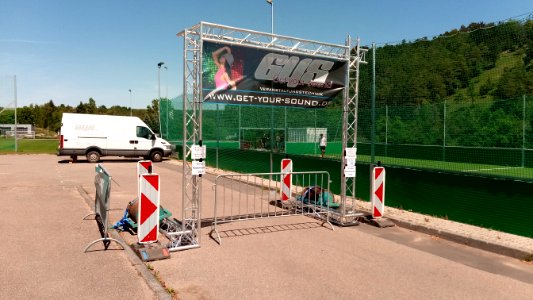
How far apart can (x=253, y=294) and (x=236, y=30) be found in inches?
173

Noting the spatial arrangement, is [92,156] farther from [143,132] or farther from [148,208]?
[148,208]

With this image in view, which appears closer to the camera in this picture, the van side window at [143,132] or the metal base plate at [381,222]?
the metal base plate at [381,222]

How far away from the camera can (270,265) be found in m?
5.50

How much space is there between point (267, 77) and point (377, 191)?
128 inches

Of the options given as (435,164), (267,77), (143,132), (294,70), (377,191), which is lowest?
(377,191)

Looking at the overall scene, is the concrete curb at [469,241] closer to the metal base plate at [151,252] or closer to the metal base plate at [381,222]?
the metal base plate at [381,222]

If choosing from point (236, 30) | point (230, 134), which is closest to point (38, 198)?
point (236, 30)

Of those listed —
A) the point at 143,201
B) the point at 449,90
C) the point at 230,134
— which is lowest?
the point at 143,201

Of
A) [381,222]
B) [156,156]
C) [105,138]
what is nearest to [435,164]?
[381,222]

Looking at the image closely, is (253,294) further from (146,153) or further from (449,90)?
(146,153)

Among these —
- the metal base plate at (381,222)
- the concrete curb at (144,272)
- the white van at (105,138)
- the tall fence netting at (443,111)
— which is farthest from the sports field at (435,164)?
the concrete curb at (144,272)

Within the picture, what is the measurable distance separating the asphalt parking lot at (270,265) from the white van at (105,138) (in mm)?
13651

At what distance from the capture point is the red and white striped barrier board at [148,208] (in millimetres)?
5840

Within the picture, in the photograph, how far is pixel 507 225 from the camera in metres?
7.40
